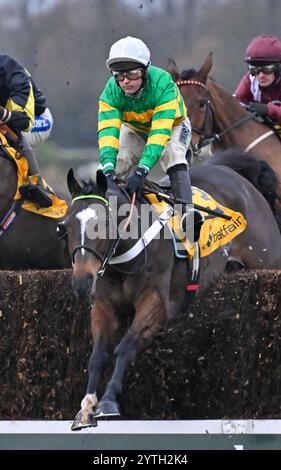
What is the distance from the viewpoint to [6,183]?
8539 millimetres

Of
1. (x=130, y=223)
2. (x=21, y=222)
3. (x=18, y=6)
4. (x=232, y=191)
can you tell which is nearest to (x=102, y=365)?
(x=130, y=223)

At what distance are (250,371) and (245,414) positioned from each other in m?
0.21

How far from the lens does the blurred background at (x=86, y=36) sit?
1081 cm

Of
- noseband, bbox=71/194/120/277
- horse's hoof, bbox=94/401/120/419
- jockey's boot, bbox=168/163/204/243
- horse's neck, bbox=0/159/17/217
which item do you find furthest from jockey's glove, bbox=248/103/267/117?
horse's hoof, bbox=94/401/120/419

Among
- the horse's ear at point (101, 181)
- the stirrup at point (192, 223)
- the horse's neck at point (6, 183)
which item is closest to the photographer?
the horse's ear at point (101, 181)

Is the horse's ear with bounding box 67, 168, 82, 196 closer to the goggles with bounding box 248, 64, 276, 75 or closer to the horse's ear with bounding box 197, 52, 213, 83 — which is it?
the horse's ear with bounding box 197, 52, 213, 83

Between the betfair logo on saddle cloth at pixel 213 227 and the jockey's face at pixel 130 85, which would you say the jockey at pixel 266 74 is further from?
the jockey's face at pixel 130 85

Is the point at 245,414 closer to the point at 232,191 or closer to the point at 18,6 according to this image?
the point at 232,191

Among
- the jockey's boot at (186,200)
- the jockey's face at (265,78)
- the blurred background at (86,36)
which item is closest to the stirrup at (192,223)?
the jockey's boot at (186,200)

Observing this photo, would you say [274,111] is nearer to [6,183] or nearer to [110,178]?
[6,183]

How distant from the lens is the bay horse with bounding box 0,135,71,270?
8570mm

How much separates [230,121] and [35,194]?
1695mm
